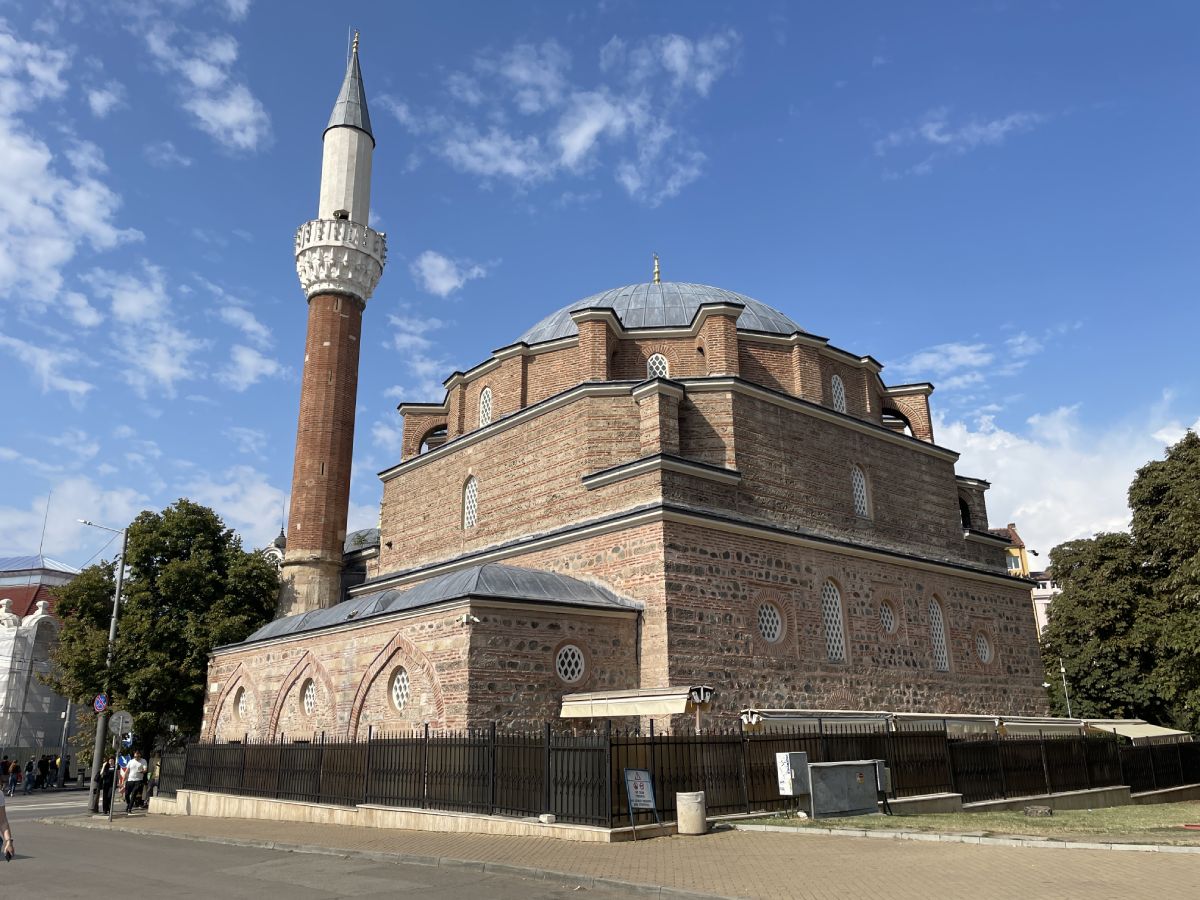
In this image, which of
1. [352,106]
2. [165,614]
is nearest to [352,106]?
[352,106]

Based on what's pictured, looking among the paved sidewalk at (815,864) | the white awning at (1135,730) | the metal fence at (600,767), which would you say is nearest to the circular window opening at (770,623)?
the metal fence at (600,767)

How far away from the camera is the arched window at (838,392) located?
2061 cm

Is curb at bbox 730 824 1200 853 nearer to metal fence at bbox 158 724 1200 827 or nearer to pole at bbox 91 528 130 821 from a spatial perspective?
metal fence at bbox 158 724 1200 827

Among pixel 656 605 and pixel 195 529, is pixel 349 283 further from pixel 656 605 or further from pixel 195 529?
pixel 656 605

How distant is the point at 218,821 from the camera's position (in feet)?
48.6

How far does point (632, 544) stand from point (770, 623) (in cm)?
300

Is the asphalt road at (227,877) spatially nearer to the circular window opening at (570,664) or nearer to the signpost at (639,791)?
the signpost at (639,791)

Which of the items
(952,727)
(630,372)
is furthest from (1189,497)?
(630,372)

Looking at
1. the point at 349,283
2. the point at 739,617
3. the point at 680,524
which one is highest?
the point at 349,283

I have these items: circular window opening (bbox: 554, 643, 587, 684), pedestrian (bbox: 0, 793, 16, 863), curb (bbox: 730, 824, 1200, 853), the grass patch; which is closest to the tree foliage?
the grass patch

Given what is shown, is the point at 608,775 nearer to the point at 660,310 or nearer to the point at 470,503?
the point at 470,503

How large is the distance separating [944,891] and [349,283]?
886 inches

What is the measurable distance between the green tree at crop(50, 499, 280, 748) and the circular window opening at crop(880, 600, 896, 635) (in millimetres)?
15796

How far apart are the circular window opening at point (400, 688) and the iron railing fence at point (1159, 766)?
13595mm
